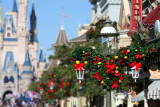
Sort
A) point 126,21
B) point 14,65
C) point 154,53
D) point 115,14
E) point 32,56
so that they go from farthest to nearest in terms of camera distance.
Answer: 1. point 32,56
2. point 14,65
3. point 115,14
4. point 126,21
5. point 154,53

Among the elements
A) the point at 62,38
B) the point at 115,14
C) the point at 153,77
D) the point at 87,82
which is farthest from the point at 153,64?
the point at 62,38

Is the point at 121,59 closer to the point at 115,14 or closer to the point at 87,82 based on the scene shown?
the point at 87,82

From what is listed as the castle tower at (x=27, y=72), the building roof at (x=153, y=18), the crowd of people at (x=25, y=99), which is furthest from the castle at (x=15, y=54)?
the building roof at (x=153, y=18)

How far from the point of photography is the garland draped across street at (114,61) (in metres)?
14.8

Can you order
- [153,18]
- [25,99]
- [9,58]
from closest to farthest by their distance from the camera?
1. [153,18]
2. [25,99]
3. [9,58]

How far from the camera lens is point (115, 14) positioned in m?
44.5

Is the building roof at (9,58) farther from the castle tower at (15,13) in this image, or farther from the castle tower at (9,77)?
the castle tower at (15,13)

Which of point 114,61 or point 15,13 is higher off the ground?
point 15,13

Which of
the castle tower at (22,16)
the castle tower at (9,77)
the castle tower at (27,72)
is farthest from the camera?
the castle tower at (22,16)

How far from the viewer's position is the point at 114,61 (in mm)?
15375

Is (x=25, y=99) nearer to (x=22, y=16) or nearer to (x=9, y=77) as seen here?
(x=9, y=77)

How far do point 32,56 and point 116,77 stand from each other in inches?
7238

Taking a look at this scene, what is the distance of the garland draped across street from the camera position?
14.8m

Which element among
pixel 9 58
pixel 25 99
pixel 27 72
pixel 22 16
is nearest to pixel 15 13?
pixel 22 16
